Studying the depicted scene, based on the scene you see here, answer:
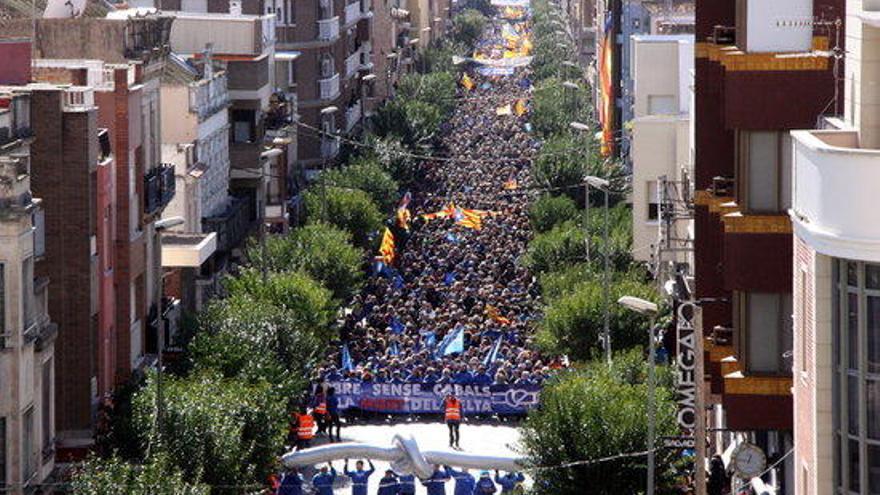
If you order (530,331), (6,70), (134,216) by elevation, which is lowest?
(530,331)

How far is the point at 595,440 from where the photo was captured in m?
39.6

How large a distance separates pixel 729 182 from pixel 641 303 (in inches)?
105

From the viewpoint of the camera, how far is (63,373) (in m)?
44.8

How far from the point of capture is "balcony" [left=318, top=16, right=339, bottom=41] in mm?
109438

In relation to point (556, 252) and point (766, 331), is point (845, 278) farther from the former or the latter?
point (556, 252)

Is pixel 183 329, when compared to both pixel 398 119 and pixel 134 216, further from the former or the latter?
pixel 398 119

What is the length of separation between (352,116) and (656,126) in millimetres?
54267

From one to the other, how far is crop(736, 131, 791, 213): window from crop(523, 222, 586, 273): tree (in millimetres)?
40449

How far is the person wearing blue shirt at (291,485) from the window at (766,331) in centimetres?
1370

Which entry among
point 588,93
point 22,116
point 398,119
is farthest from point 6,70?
point 588,93

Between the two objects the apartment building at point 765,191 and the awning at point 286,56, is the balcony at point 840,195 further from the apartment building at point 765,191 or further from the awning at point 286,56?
the awning at point 286,56

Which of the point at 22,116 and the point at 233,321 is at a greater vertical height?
the point at 22,116

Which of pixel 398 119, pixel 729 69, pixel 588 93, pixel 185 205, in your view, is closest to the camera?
pixel 729 69

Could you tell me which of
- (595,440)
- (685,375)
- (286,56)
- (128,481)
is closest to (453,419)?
(685,375)
